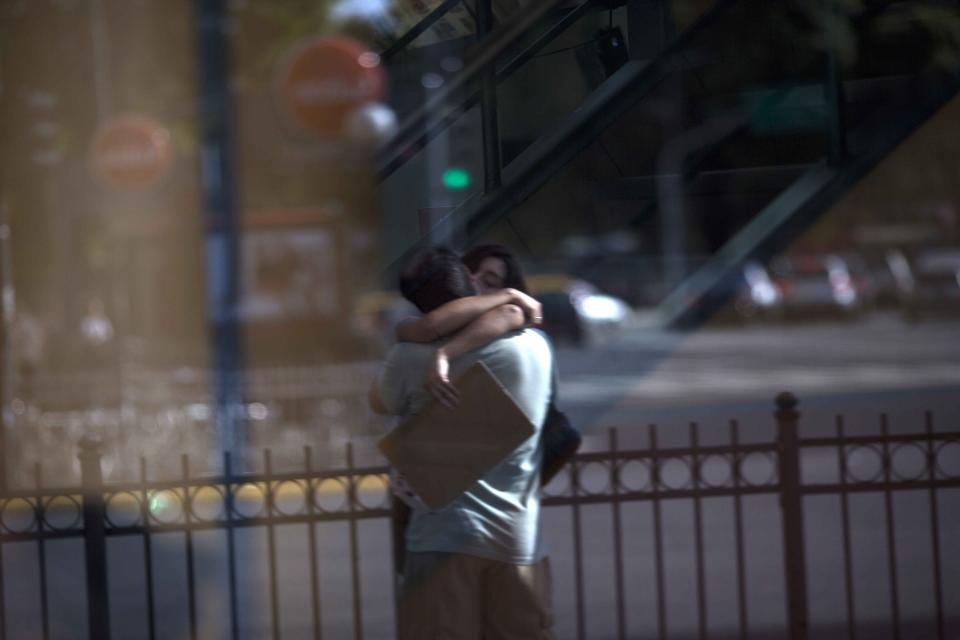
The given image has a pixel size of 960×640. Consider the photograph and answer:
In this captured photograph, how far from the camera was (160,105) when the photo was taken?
69.5ft

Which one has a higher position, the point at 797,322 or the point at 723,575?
the point at 797,322

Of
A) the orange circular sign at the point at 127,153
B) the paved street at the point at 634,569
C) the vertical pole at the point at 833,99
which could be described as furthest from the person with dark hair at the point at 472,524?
Answer: the orange circular sign at the point at 127,153

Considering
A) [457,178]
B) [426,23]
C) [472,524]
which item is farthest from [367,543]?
[472,524]

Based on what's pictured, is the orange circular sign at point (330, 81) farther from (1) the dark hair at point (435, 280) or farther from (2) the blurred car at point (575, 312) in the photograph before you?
(2) the blurred car at point (575, 312)

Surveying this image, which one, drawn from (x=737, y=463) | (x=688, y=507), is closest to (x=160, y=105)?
(x=688, y=507)

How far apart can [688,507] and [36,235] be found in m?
17.3

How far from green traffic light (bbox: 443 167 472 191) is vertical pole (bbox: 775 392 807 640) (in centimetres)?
148

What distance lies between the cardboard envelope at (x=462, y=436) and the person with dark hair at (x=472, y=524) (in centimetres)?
3

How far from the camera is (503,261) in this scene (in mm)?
4332

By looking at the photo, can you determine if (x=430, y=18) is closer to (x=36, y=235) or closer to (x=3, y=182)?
(x=3, y=182)

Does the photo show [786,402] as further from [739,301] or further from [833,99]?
[739,301]

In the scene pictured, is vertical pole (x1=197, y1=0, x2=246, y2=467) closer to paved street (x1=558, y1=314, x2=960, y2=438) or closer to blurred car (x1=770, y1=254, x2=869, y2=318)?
paved street (x1=558, y1=314, x2=960, y2=438)

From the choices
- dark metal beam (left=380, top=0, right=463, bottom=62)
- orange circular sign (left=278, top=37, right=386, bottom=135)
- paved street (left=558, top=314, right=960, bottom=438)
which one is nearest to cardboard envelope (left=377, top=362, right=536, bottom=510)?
dark metal beam (left=380, top=0, right=463, bottom=62)

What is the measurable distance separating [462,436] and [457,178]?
1.33 metres
